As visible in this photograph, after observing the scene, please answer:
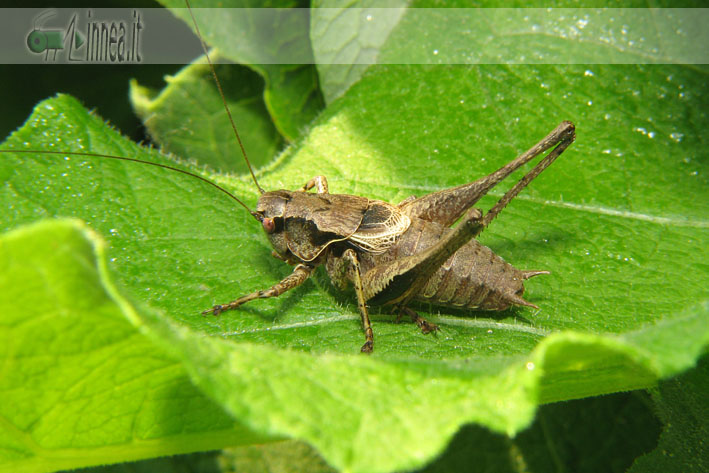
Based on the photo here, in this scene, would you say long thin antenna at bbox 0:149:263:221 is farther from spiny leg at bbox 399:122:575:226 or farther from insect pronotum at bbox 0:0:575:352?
spiny leg at bbox 399:122:575:226

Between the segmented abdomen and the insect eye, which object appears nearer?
the segmented abdomen

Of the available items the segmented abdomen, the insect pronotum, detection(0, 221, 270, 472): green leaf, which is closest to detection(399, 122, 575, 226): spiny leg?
the insect pronotum

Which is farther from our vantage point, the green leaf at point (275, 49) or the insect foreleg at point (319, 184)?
the green leaf at point (275, 49)

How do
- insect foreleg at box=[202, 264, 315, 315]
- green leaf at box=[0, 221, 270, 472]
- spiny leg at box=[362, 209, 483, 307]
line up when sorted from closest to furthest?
green leaf at box=[0, 221, 270, 472] → spiny leg at box=[362, 209, 483, 307] → insect foreleg at box=[202, 264, 315, 315]

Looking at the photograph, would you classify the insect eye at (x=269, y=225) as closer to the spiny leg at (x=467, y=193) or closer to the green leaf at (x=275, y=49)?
the spiny leg at (x=467, y=193)

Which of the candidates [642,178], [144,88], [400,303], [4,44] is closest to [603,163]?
[642,178]

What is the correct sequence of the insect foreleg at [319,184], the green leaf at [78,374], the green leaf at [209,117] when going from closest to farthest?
the green leaf at [78,374] < the insect foreleg at [319,184] < the green leaf at [209,117]

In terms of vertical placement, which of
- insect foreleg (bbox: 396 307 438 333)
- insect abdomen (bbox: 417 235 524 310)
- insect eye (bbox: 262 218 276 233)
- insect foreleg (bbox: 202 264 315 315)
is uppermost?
insect eye (bbox: 262 218 276 233)

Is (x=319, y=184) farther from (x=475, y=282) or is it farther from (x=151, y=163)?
(x=475, y=282)

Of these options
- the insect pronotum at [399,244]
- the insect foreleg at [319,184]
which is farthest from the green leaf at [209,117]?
the insect foreleg at [319,184]

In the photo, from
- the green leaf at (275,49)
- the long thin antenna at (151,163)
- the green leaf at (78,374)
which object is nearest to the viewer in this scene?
the green leaf at (78,374)
